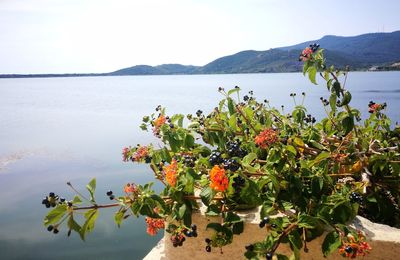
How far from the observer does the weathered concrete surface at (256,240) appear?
179cm

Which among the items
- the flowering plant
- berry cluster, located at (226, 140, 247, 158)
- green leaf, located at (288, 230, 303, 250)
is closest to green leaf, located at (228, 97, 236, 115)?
the flowering plant

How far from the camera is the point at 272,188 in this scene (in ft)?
6.48

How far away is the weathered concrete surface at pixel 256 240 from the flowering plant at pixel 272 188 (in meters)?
0.08

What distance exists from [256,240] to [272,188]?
332 mm

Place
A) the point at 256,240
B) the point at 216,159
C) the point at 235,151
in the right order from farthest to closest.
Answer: the point at 235,151
the point at 216,159
the point at 256,240

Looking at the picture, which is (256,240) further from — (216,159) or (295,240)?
(216,159)

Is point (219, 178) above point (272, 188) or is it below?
above

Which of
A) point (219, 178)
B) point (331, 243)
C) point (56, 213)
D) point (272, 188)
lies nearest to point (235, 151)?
point (272, 188)

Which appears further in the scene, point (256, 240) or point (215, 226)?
point (256, 240)

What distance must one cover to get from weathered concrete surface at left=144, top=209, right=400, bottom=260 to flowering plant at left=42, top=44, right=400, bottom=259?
79 millimetres

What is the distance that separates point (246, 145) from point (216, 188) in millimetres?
871

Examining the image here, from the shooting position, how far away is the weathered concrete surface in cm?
179

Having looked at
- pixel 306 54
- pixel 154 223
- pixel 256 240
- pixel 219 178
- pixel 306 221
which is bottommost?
pixel 256 240

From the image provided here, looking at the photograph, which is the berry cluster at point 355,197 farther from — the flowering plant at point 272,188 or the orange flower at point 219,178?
the orange flower at point 219,178
